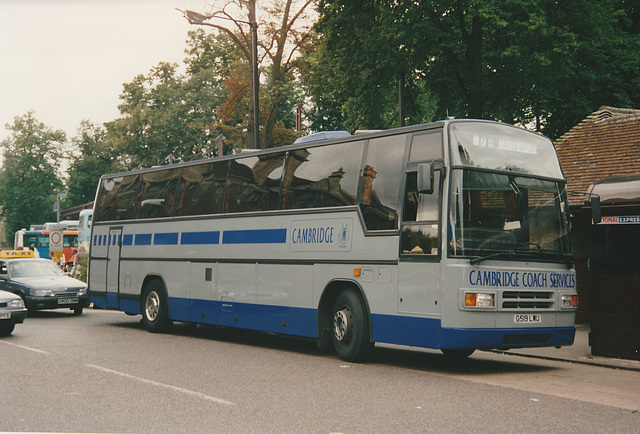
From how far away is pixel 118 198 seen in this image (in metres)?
19.3

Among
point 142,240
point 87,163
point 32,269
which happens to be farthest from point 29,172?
point 142,240

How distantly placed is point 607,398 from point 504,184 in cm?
329

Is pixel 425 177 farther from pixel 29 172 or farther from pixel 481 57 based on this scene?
pixel 29 172

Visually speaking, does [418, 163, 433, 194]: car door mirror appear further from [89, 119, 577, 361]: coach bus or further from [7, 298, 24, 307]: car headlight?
[7, 298, 24, 307]: car headlight

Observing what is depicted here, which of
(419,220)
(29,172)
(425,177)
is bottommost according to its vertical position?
(419,220)

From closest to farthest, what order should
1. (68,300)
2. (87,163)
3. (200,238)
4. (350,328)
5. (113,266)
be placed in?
1. (350,328)
2. (200,238)
3. (113,266)
4. (68,300)
5. (87,163)

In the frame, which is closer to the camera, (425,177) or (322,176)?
(425,177)

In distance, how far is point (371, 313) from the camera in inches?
468

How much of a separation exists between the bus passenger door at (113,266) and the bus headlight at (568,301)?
10.7 m

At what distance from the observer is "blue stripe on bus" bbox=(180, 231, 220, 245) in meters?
15.6

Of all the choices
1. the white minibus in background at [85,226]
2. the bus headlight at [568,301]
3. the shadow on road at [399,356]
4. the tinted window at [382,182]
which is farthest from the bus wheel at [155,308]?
the white minibus in background at [85,226]

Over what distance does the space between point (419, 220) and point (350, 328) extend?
2117 mm

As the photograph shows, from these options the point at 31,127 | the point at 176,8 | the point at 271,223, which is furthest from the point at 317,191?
the point at 31,127

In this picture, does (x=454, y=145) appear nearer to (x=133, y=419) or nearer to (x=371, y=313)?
(x=371, y=313)
